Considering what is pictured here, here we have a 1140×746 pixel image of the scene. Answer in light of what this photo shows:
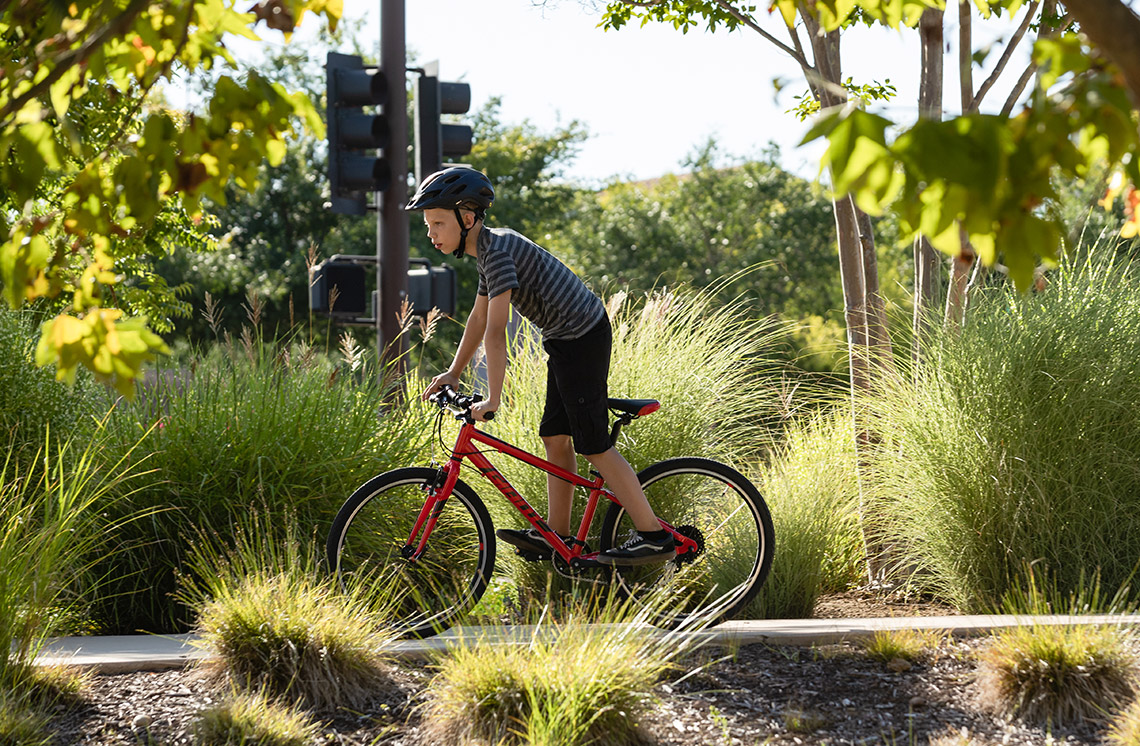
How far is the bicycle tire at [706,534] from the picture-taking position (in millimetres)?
4906

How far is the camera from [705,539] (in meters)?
5.40

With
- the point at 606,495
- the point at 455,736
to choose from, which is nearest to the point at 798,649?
the point at 606,495

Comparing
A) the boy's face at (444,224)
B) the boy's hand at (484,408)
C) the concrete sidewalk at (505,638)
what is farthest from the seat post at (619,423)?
the boy's face at (444,224)

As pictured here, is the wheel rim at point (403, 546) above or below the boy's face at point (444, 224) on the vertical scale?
below

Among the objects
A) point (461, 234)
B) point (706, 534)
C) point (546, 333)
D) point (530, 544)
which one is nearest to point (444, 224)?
point (461, 234)

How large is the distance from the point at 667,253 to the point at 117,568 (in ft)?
91.4

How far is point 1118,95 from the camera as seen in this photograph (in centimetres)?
150

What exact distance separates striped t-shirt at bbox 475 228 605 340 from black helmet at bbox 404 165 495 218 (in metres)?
0.14

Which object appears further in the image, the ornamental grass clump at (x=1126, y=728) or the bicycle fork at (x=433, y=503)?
the bicycle fork at (x=433, y=503)

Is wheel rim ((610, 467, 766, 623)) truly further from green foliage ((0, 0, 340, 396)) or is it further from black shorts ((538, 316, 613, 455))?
green foliage ((0, 0, 340, 396))

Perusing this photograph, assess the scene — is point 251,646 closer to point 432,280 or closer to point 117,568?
point 117,568

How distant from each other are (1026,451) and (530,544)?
239 cm

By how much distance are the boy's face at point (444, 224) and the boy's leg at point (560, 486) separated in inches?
39.2

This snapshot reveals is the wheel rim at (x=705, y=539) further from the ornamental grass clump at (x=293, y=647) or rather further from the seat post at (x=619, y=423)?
the ornamental grass clump at (x=293, y=647)
